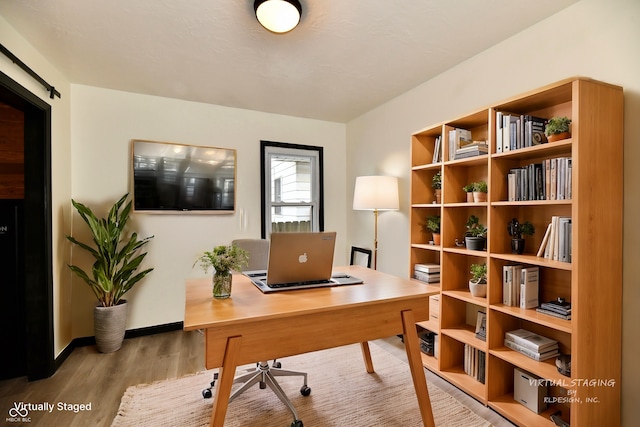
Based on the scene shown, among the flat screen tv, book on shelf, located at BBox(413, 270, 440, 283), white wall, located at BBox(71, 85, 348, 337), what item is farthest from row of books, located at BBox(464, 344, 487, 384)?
the flat screen tv

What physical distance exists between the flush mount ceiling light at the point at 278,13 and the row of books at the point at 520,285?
2099 millimetres

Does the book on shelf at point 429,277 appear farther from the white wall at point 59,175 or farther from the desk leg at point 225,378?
the white wall at point 59,175

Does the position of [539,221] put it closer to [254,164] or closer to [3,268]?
[254,164]

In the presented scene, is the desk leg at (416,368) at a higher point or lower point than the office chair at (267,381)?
higher

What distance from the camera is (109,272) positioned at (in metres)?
2.87

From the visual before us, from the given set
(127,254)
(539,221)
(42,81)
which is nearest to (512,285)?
(539,221)

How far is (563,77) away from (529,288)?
4.43ft

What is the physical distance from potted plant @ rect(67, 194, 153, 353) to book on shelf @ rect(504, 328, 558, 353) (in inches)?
125

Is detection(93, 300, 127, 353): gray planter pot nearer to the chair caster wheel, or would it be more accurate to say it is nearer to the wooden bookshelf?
the chair caster wheel

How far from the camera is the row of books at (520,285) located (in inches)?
78.1

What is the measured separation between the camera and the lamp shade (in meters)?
3.13

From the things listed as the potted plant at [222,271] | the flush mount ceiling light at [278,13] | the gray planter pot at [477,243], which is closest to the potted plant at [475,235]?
the gray planter pot at [477,243]

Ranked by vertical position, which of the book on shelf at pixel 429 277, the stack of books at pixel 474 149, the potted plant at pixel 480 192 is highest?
the stack of books at pixel 474 149

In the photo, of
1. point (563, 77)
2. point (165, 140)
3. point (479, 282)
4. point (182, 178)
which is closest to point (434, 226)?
point (479, 282)
